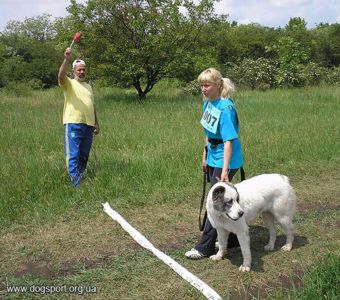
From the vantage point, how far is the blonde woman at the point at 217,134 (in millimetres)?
4090

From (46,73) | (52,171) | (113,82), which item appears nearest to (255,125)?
(52,171)

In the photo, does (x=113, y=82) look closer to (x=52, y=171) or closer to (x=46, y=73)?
(x=52, y=171)

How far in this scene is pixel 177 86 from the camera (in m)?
21.0

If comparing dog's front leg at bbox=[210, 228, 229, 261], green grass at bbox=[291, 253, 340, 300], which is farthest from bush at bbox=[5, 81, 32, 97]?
green grass at bbox=[291, 253, 340, 300]

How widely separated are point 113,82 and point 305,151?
10.1 metres

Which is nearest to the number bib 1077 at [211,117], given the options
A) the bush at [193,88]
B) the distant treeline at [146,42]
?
the distant treeline at [146,42]

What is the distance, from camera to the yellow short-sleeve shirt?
6250mm

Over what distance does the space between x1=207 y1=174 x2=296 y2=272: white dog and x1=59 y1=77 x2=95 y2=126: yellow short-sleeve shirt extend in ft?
9.72

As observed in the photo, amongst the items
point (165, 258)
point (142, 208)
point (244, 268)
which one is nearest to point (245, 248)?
point (244, 268)

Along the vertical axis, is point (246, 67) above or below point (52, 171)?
above

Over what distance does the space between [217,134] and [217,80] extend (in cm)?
53

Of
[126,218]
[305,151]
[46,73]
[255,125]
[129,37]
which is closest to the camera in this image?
[126,218]

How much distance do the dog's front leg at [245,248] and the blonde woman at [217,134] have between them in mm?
413

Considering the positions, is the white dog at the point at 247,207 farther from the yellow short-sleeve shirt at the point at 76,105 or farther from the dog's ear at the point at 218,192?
the yellow short-sleeve shirt at the point at 76,105
